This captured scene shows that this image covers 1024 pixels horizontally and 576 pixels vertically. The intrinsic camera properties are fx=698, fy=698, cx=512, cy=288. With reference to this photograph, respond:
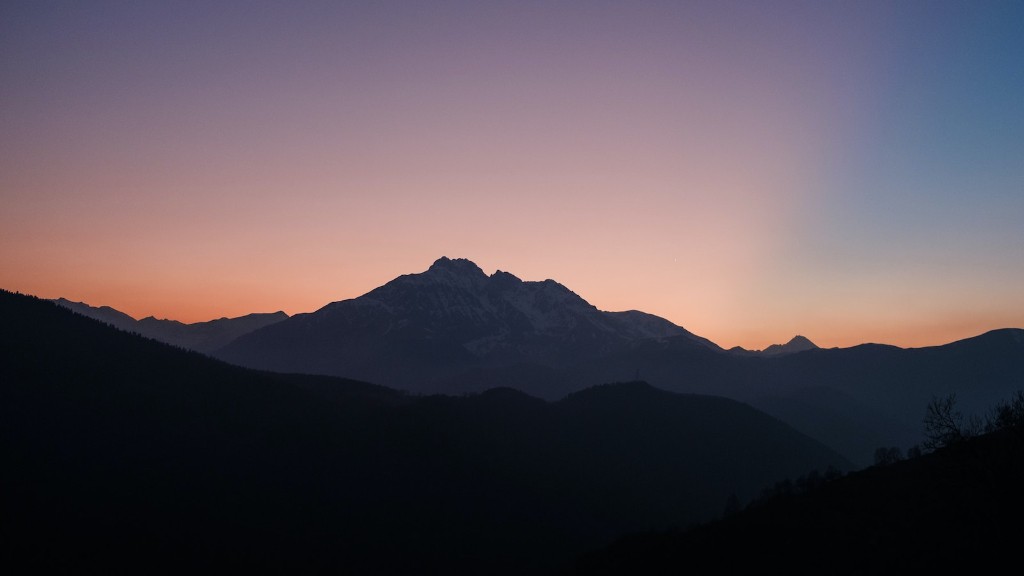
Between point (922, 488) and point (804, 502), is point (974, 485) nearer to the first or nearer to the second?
point (922, 488)

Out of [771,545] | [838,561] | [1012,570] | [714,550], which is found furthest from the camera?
[714,550]

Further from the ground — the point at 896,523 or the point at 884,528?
the point at 896,523

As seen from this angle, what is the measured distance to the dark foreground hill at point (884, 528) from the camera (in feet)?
161

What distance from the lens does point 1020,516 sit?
47.9m

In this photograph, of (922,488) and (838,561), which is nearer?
(838,561)

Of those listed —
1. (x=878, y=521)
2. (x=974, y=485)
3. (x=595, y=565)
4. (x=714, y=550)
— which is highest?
(x=974, y=485)

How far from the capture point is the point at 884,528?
96.0 metres

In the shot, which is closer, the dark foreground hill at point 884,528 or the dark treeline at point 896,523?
the dark foreground hill at point 884,528

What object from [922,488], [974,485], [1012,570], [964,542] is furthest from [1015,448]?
[922,488]

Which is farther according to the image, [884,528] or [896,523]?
[884,528]

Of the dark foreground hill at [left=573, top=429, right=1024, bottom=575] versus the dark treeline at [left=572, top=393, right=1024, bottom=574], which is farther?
the dark treeline at [left=572, top=393, right=1024, bottom=574]

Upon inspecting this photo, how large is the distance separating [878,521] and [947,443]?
58.9 m

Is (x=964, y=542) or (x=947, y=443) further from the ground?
(x=947, y=443)

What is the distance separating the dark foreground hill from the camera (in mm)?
49188
